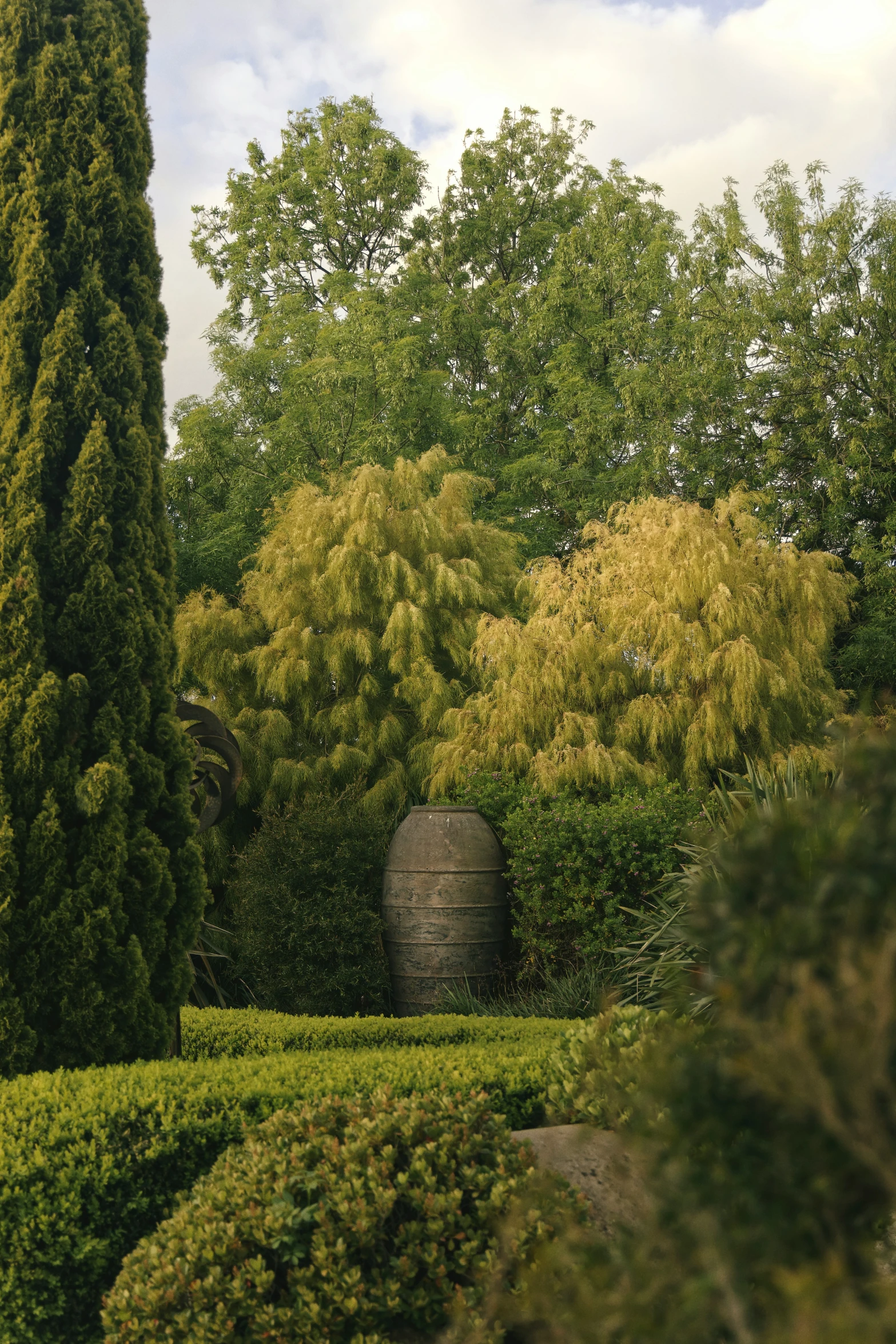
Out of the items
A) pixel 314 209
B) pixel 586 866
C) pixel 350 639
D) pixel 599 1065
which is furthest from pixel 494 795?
pixel 314 209

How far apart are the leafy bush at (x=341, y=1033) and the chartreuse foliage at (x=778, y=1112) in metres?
4.45

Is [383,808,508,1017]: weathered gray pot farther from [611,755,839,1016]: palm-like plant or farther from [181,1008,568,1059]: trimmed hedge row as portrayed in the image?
[181,1008,568,1059]: trimmed hedge row

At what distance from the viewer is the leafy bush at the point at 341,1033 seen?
5.86 meters

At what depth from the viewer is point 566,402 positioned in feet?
53.3

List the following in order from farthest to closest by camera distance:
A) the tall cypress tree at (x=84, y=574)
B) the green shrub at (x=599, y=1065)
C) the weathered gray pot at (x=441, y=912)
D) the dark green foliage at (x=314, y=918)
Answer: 1. the weathered gray pot at (x=441, y=912)
2. the dark green foliage at (x=314, y=918)
3. the tall cypress tree at (x=84, y=574)
4. the green shrub at (x=599, y=1065)

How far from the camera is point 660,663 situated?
30.5ft

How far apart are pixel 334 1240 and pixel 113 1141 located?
1.43 metres

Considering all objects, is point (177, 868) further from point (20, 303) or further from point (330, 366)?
point (330, 366)

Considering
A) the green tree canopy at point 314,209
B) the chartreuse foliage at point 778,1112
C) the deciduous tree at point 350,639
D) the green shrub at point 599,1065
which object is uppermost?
the green tree canopy at point 314,209

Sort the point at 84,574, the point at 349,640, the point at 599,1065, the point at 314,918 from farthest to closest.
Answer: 1. the point at 349,640
2. the point at 314,918
3. the point at 84,574
4. the point at 599,1065

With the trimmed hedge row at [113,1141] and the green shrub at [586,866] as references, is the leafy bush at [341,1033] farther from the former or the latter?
the green shrub at [586,866]

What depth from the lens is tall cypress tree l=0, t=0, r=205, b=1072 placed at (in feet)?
15.8

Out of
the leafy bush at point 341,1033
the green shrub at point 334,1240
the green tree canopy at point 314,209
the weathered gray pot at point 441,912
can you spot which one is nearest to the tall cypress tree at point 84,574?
the leafy bush at point 341,1033

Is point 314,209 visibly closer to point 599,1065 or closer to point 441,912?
point 441,912
